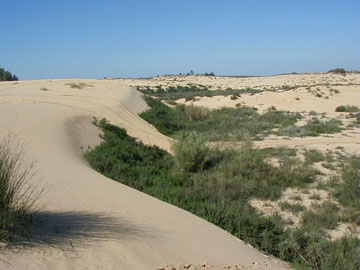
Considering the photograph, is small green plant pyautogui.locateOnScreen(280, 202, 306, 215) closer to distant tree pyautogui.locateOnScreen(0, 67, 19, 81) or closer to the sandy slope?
the sandy slope

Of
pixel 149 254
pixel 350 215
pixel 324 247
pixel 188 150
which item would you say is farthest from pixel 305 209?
pixel 149 254

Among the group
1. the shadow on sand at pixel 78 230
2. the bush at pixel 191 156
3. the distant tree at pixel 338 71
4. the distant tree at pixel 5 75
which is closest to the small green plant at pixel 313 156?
the bush at pixel 191 156

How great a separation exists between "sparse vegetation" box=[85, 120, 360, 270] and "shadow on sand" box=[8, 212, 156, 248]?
2149mm

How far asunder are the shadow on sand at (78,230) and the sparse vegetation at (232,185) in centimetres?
215

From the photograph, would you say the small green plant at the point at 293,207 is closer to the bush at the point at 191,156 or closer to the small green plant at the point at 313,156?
the bush at the point at 191,156

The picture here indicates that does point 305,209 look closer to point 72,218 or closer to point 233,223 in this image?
point 233,223

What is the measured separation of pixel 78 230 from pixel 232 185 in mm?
5606

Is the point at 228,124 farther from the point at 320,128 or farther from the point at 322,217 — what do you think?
the point at 322,217

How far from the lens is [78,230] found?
16.8ft

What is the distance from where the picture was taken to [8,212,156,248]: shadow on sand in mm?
4648

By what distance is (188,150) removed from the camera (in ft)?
39.2

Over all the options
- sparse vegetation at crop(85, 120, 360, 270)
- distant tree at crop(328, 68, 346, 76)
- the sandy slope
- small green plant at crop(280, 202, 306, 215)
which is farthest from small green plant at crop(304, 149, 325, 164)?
distant tree at crop(328, 68, 346, 76)

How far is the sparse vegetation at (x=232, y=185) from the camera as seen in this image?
6344 mm

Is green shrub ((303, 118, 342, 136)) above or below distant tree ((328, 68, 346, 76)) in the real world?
below
